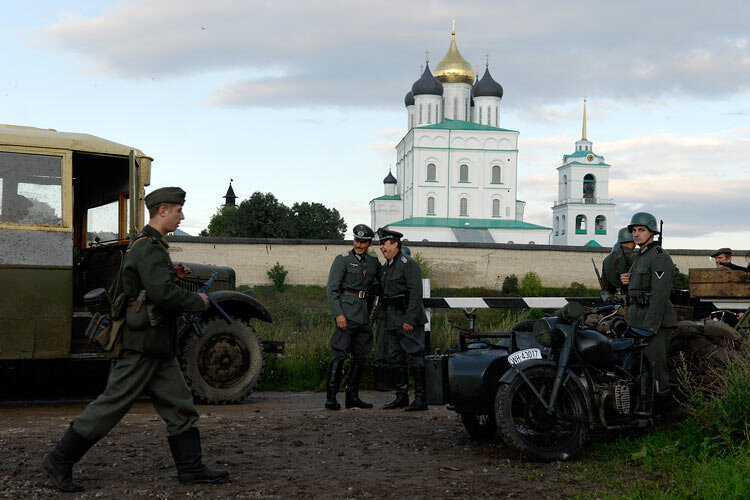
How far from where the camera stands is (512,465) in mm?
5758

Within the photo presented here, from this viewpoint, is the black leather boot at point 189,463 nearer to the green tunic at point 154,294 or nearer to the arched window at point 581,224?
the green tunic at point 154,294

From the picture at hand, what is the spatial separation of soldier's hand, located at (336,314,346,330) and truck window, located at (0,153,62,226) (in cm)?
279

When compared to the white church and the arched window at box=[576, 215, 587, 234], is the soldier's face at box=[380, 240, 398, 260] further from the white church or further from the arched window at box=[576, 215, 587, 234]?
the arched window at box=[576, 215, 587, 234]

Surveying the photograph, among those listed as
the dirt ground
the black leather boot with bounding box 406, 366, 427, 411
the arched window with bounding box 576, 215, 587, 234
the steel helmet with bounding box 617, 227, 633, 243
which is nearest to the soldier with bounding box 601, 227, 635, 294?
the steel helmet with bounding box 617, 227, 633, 243

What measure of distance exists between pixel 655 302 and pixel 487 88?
100503 mm

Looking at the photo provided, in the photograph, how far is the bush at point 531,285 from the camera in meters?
56.3

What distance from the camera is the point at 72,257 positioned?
8.77 metres

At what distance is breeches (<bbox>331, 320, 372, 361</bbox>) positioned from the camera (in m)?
8.93

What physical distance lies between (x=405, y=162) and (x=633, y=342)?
99.5 m

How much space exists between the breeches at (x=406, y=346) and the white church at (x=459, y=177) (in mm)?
86264

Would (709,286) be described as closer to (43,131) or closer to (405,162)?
(43,131)

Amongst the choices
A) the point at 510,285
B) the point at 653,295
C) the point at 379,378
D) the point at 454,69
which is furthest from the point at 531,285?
the point at 454,69

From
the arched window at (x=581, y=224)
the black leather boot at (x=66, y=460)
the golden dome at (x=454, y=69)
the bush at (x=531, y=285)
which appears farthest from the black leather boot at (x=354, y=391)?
the arched window at (x=581, y=224)

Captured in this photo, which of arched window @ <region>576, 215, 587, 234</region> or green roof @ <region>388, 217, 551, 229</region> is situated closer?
green roof @ <region>388, 217, 551, 229</region>
